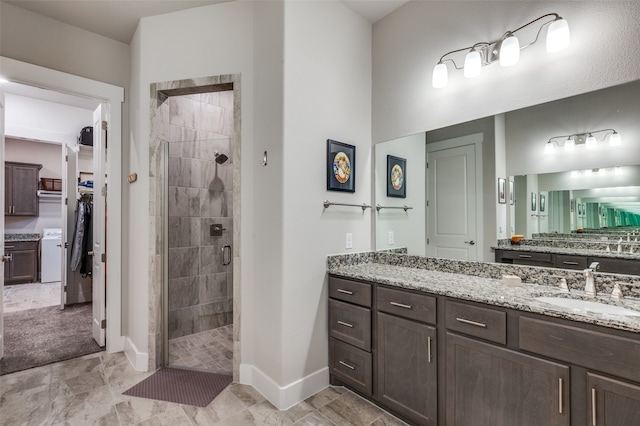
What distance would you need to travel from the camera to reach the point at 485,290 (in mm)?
1688

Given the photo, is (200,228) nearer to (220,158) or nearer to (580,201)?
(220,158)

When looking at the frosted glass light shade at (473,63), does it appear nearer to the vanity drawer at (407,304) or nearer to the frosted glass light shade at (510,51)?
the frosted glass light shade at (510,51)

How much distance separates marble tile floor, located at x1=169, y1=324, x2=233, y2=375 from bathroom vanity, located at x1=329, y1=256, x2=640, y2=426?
1085 millimetres

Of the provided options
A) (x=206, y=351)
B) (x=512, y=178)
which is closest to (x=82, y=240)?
(x=206, y=351)

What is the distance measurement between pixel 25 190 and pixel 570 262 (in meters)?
8.22

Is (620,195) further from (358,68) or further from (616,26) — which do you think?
(358,68)

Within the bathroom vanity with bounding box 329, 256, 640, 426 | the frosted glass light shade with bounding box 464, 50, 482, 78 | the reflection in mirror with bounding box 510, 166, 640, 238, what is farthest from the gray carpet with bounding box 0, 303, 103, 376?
the frosted glass light shade with bounding box 464, 50, 482, 78

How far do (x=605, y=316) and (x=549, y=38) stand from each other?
4.81 feet

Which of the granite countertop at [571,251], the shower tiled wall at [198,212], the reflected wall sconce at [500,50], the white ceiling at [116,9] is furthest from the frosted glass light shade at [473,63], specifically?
the shower tiled wall at [198,212]

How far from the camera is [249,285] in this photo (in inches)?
93.7

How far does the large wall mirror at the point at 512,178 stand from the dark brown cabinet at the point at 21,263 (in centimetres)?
680

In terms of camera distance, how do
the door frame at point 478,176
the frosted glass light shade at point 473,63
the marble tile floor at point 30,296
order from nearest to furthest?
the frosted glass light shade at point 473,63 → the door frame at point 478,176 → the marble tile floor at point 30,296

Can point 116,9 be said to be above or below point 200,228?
above

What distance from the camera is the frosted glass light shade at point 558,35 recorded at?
1.62m
